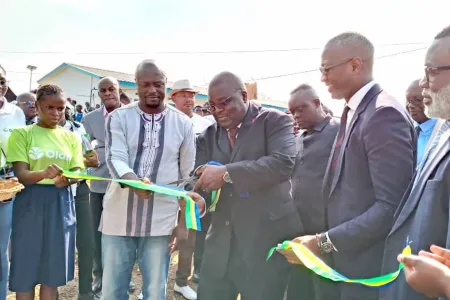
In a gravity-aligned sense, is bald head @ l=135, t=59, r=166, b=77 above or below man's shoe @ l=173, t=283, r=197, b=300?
above

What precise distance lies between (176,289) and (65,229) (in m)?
2.00

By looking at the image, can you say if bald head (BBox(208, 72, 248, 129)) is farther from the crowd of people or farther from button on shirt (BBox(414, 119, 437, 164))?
button on shirt (BBox(414, 119, 437, 164))

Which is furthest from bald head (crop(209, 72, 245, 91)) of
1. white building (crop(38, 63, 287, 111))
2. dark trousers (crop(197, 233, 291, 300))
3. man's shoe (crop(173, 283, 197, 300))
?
white building (crop(38, 63, 287, 111))

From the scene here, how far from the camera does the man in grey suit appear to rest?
4.24 m

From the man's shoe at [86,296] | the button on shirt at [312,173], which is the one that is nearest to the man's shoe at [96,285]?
the man's shoe at [86,296]

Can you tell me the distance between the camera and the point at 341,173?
2.24 meters

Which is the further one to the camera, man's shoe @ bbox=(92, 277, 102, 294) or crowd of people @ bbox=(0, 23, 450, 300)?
man's shoe @ bbox=(92, 277, 102, 294)

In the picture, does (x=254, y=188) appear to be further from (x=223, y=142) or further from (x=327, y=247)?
(x=327, y=247)

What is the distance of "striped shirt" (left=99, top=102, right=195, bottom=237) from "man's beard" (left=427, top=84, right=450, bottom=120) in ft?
5.98

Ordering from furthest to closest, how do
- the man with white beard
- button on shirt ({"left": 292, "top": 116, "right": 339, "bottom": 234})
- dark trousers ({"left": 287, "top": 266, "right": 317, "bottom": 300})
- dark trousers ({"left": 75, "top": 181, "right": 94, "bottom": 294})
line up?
1. dark trousers ({"left": 75, "top": 181, "right": 94, "bottom": 294})
2. dark trousers ({"left": 287, "top": 266, "right": 317, "bottom": 300})
3. button on shirt ({"left": 292, "top": 116, "right": 339, "bottom": 234})
4. the man with white beard

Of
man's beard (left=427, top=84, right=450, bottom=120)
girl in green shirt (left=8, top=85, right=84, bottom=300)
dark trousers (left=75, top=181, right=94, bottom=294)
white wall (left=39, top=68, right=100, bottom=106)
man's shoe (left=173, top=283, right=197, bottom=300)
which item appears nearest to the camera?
man's beard (left=427, top=84, right=450, bottom=120)

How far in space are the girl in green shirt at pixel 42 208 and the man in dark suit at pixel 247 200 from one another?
4.44 feet

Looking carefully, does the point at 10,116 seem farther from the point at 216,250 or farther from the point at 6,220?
the point at 216,250

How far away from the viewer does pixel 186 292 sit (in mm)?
4668
